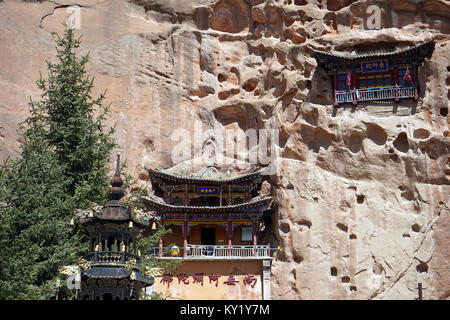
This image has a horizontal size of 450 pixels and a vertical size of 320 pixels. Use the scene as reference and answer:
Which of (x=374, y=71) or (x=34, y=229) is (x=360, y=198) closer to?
(x=374, y=71)

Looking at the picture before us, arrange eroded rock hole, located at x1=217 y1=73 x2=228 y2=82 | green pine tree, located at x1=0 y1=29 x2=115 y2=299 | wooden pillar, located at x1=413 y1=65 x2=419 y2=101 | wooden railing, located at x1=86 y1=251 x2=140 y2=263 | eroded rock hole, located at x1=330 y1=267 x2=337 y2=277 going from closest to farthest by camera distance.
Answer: wooden railing, located at x1=86 y1=251 x2=140 y2=263
green pine tree, located at x1=0 y1=29 x2=115 y2=299
eroded rock hole, located at x1=330 y1=267 x2=337 y2=277
wooden pillar, located at x1=413 y1=65 x2=419 y2=101
eroded rock hole, located at x1=217 y1=73 x2=228 y2=82

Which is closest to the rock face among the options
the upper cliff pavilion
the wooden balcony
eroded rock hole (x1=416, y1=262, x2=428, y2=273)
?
eroded rock hole (x1=416, y1=262, x2=428, y2=273)

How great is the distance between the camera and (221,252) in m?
24.1

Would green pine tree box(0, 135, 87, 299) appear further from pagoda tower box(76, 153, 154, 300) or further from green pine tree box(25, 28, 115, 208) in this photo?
pagoda tower box(76, 153, 154, 300)

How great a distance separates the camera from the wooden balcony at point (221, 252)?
23141mm

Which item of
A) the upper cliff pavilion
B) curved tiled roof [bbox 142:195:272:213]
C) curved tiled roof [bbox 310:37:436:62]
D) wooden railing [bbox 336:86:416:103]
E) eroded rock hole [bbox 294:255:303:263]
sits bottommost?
eroded rock hole [bbox 294:255:303:263]

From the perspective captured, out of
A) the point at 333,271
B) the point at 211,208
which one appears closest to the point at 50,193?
the point at 211,208

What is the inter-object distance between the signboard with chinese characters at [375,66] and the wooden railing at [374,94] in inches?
29.0

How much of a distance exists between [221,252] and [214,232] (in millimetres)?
1577

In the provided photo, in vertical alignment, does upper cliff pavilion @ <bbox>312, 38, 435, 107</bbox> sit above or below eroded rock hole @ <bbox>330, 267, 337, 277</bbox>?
above

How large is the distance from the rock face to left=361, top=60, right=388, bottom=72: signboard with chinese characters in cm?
119

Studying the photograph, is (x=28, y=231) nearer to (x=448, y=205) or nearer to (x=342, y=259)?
(x=342, y=259)

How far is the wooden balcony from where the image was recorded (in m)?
23.1

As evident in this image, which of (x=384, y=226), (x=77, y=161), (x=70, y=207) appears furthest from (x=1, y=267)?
(x=384, y=226)
